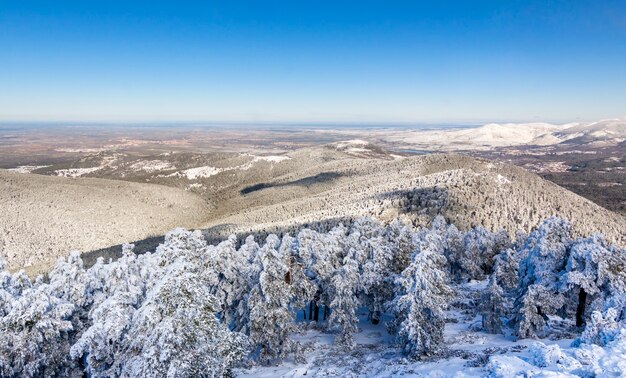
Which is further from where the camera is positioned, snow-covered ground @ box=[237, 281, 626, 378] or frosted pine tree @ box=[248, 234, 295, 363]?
frosted pine tree @ box=[248, 234, 295, 363]

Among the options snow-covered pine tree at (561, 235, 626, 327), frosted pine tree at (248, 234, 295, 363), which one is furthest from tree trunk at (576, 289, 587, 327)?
frosted pine tree at (248, 234, 295, 363)

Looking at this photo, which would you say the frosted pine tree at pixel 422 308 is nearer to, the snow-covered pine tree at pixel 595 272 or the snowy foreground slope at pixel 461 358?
the snowy foreground slope at pixel 461 358

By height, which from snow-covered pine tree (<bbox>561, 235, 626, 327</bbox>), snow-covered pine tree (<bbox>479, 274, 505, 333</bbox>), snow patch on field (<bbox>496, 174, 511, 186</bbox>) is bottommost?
snow patch on field (<bbox>496, 174, 511, 186</bbox>)

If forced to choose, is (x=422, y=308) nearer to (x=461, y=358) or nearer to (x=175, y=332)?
(x=461, y=358)

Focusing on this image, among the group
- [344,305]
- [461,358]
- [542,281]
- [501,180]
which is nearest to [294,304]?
[344,305]

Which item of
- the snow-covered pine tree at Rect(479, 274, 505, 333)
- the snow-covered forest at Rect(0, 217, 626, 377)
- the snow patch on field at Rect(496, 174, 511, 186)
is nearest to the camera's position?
the snow-covered forest at Rect(0, 217, 626, 377)

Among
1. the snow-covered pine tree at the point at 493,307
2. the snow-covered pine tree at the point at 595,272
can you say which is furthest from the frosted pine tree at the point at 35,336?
the snow-covered pine tree at the point at 595,272

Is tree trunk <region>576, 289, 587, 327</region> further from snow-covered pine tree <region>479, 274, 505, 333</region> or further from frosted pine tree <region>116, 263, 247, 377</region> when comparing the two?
frosted pine tree <region>116, 263, 247, 377</region>

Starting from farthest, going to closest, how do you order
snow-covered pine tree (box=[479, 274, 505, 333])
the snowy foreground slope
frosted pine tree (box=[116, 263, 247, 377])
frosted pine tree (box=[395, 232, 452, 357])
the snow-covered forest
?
snow-covered pine tree (box=[479, 274, 505, 333]) → frosted pine tree (box=[395, 232, 452, 357]) → the snow-covered forest → frosted pine tree (box=[116, 263, 247, 377]) → the snowy foreground slope
